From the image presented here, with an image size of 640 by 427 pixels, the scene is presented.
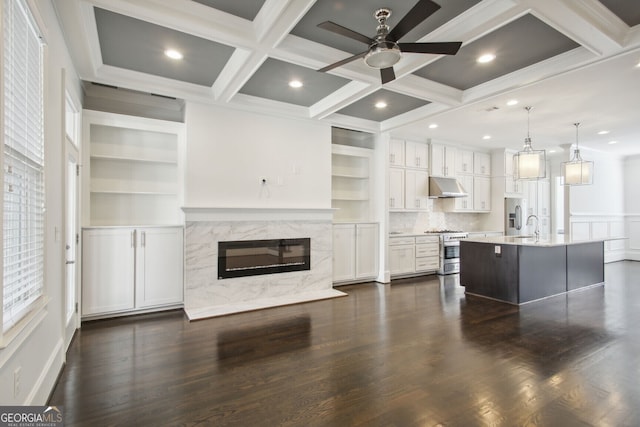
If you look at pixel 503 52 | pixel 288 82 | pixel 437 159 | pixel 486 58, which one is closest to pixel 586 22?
pixel 503 52

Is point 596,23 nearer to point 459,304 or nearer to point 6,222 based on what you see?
point 459,304

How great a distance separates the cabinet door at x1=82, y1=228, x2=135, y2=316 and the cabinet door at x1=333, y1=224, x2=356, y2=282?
310 cm

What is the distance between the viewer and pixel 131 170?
181 inches

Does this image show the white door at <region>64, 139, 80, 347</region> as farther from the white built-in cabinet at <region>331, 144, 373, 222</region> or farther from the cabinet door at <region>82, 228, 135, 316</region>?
the white built-in cabinet at <region>331, 144, 373, 222</region>

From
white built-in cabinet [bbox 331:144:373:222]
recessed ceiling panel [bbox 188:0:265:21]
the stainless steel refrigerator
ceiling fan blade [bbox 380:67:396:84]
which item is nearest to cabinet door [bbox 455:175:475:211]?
the stainless steel refrigerator

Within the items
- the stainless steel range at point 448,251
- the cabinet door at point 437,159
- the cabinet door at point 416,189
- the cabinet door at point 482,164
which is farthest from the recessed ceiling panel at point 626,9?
the cabinet door at point 482,164

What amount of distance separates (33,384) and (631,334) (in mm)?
5227

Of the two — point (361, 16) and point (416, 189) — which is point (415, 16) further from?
point (416, 189)

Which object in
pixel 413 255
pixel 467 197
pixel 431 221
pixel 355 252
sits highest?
pixel 467 197

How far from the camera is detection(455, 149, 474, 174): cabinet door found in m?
7.53

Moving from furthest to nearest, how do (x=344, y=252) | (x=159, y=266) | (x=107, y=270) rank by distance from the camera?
1. (x=344, y=252)
2. (x=159, y=266)
3. (x=107, y=270)

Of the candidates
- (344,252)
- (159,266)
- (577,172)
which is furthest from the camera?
(344,252)

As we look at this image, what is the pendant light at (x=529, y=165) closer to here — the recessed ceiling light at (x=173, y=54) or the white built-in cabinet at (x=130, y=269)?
the recessed ceiling light at (x=173, y=54)

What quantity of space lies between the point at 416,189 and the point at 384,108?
88.9 inches
